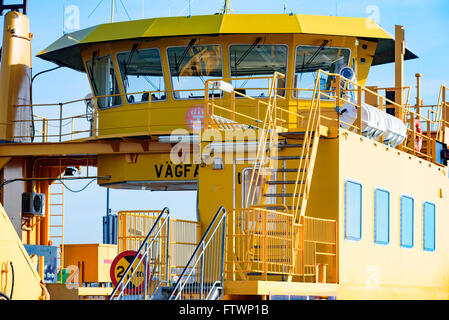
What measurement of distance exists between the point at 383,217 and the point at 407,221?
4.81 feet

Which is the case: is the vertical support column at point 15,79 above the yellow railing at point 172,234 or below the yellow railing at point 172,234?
above

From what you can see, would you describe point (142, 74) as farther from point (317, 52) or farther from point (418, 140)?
point (418, 140)

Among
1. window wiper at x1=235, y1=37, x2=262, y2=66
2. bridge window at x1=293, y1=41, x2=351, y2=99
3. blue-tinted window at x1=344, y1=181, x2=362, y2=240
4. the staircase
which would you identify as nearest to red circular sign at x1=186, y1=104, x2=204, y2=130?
window wiper at x1=235, y1=37, x2=262, y2=66

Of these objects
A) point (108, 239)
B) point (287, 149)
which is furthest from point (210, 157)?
point (108, 239)

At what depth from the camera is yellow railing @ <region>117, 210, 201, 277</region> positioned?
1783 centimetres

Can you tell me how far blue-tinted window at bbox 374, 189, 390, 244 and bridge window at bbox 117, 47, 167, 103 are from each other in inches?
349

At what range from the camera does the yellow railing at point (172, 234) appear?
17828mm

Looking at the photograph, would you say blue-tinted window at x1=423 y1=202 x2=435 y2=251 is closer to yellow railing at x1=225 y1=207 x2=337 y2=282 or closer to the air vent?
yellow railing at x1=225 y1=207 x2=337 y2=282

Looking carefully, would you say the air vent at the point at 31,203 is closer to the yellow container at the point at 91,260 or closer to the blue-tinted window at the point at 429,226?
the yellow container at the point at 91,260

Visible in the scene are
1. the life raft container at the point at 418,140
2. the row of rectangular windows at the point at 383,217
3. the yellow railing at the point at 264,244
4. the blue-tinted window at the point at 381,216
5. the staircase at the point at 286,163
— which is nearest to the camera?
the yellow railing at the point at 264,244

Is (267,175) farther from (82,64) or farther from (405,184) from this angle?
(82,64)

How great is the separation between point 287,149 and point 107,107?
10.5 meters

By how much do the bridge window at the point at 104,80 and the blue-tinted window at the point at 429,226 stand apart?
973 centimetres

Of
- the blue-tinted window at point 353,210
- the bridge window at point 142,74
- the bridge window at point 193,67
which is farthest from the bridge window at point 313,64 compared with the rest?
the blue-tinted window at point 353,210
